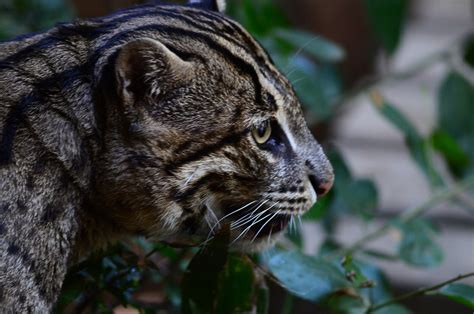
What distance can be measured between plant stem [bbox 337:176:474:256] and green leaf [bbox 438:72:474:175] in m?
0.27

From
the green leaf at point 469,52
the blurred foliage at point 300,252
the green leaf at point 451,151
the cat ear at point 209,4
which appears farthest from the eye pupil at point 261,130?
the green leaf at point 469,52

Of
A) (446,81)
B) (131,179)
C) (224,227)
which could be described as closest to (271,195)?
(224,227)

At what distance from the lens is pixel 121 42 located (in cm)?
246

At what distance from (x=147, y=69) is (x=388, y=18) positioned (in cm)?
204

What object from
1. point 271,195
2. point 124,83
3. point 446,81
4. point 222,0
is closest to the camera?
point 124,83

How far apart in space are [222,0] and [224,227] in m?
0.78

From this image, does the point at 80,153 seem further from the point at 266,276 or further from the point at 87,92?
the point at 266,276

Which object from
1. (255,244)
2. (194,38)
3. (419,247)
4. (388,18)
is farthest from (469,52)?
(194,38)

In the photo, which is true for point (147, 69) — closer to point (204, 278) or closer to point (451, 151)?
point (204, 278)

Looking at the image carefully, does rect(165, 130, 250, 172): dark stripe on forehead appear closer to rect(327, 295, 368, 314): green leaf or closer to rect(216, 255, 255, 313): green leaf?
rect(216, 255, 255, 313): green leaf

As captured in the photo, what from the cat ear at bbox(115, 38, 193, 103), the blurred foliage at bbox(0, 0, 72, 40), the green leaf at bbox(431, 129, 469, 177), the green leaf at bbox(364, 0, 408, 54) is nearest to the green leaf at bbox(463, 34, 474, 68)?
the green leaf at bbox(364, 0, 408, 54)

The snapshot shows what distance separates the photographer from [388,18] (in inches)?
165

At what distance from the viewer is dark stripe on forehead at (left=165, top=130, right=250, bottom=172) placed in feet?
8.25

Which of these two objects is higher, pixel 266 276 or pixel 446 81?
pixel 266 276
